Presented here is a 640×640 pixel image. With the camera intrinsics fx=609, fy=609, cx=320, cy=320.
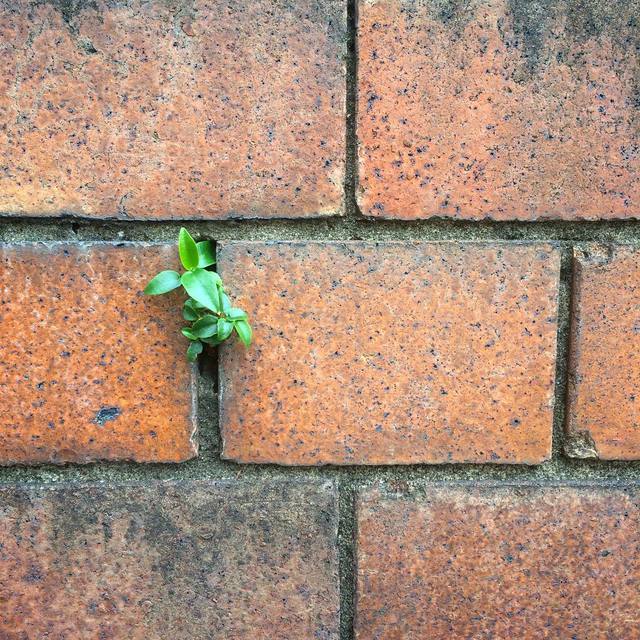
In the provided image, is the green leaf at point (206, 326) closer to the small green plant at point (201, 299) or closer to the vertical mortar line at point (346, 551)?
the small green plant at point (201, 299)

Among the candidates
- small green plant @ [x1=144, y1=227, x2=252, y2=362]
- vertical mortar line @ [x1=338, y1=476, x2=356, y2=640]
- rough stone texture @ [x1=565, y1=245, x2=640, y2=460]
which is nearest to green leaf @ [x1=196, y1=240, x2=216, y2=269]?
small green plant @ [x1=144, y1=227, x2=252, y2=362]

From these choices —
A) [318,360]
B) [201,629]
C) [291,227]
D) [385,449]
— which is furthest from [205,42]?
[201,629]

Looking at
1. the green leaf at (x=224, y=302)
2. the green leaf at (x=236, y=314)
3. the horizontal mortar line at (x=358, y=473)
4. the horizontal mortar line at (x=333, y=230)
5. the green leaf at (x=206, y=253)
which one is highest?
the horizontal mortar line at (x=333, y=230)

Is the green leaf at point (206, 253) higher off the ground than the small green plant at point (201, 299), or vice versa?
the green leaf at point (206, 253)

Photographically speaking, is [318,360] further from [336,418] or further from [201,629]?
[201,629]

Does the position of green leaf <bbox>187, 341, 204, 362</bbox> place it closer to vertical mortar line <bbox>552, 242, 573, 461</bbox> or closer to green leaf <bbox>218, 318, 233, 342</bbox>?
green leaf <bbox>218, 318, 233, 342</bbox>

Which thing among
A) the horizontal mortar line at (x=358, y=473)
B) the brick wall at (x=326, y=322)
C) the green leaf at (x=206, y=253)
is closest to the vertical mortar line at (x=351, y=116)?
the brick wall at (x=326, y=322)
